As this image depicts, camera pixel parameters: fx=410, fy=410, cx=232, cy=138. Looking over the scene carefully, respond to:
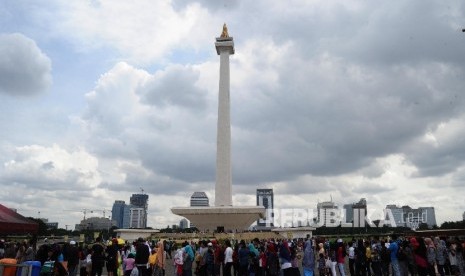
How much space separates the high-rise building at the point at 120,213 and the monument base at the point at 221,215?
5407 inches

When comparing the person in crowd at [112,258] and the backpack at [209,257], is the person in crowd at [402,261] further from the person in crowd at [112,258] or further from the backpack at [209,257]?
the person in crowd at [112,258]

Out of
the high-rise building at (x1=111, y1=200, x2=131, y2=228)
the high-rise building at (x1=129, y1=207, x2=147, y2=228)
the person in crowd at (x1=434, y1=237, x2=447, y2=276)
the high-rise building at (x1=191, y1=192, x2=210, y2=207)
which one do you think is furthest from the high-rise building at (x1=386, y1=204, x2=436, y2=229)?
the person in crowd at (x1=434, y1=237, x2=447, y2=276)

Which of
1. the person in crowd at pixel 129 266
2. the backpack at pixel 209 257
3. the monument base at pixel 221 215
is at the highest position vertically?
the monument base at pixel 221 215

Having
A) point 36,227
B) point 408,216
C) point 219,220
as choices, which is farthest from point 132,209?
point 36,227

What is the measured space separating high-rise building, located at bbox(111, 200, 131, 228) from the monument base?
137 meters

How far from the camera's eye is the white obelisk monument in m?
51.3

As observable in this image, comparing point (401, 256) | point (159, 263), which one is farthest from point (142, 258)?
point (401, 256)

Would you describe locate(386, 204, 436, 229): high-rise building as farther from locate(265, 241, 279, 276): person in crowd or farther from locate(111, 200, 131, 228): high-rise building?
locate(265, 241, 279, 276): person in crowd

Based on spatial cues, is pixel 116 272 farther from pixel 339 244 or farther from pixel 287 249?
pixel 339 244

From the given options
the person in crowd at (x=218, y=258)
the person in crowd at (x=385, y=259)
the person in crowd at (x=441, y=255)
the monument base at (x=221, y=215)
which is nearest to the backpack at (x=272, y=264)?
the person in crowd at (x=218, y=258)

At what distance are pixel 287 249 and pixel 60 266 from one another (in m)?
5.95

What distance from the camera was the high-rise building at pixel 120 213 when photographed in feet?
607

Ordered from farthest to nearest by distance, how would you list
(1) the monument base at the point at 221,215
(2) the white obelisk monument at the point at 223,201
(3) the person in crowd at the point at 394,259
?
(2) the white obelisk monument at the point at 223,201 → (1) the monument base at the point at 221,215 → (3) the person in crowd at the point at 394,259

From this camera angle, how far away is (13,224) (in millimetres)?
15125
